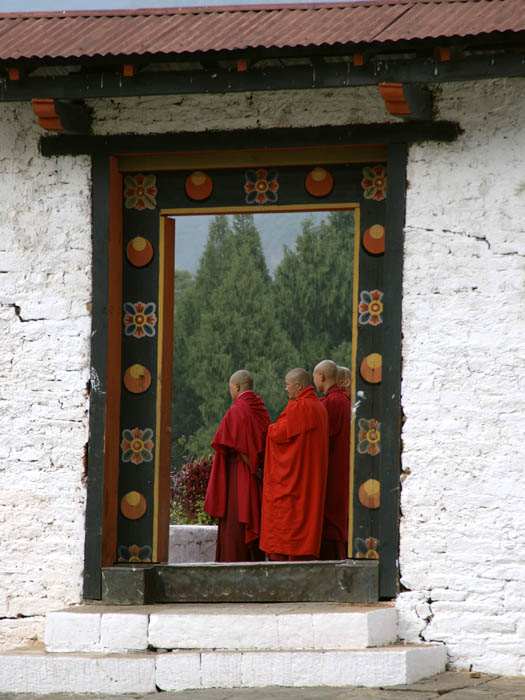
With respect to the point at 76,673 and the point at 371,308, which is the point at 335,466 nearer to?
the point at 371,308

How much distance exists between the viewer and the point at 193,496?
9977 mm

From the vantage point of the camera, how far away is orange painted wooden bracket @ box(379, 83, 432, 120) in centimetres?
541

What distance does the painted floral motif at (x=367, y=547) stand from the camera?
5867mm

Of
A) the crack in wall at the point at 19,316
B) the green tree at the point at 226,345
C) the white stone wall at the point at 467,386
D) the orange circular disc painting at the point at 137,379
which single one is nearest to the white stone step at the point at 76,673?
the white stone wall at the point at 467,386

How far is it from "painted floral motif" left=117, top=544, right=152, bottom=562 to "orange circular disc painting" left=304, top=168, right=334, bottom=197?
2222 millimetres

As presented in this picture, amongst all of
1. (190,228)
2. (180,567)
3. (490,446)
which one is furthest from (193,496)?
(190,228)

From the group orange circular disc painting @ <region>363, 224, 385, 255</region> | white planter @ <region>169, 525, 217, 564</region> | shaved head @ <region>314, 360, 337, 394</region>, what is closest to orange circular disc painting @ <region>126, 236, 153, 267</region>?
orange circular disc painting @ <region>363, 224, 385, 255</region>

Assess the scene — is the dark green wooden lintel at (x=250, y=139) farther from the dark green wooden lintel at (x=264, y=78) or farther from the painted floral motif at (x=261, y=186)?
the dark green wooden lintel at (x=264, y=78)

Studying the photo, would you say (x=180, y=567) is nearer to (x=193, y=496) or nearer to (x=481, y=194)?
(x=481, y=194)

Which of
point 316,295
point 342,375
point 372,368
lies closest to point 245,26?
point 372,368

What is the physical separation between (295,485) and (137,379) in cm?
125

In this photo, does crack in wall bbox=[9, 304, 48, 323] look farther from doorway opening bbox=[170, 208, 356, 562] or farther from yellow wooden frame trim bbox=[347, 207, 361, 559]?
doorway opening bbox=[170, 208, 356, 562]

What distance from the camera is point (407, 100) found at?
5465mm

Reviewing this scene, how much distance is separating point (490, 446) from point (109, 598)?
7.23 feet
